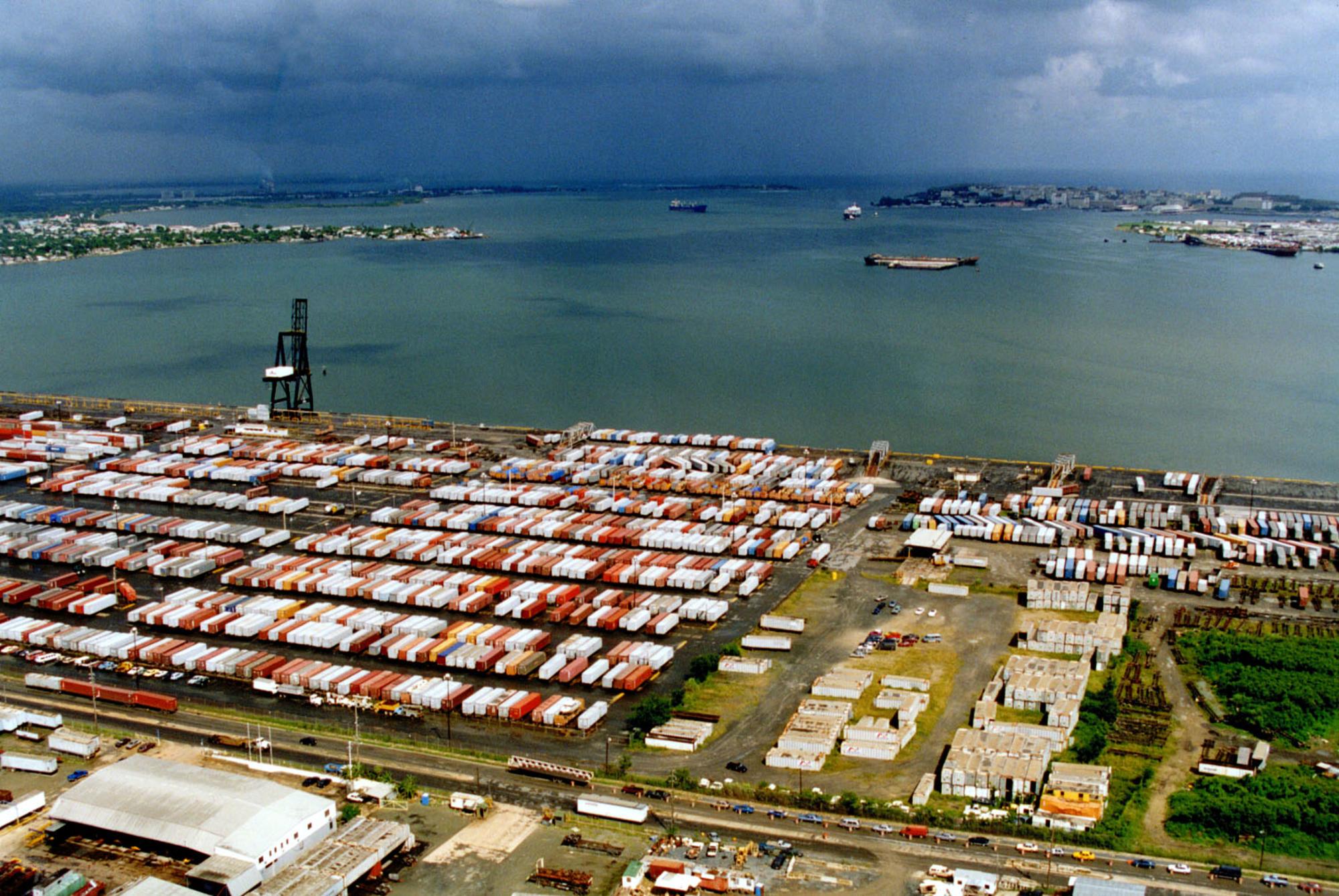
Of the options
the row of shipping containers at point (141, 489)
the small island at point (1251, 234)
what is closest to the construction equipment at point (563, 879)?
the row of shipping containers at point (141, 489)

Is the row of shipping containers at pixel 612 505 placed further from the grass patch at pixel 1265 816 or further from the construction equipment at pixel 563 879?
the construction equipment at pixel 563 879

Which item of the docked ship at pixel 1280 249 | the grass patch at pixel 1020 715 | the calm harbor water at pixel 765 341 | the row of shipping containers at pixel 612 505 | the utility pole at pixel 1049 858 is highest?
the docked ship at pixel 1280 249

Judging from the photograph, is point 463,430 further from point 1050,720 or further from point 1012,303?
point 1012,303

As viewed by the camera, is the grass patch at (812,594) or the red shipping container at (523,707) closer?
the red shipping container at (523,707)

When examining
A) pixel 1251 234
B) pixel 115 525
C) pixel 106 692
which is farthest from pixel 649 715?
pixel 1251 234

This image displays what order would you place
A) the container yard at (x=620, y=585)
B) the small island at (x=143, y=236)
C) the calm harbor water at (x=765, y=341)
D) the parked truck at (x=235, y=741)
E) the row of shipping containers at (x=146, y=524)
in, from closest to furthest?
the parked truck at (x=235, y=741) → the container yard at (x=620, y=585) → the row of shipping containers at (x=146, y=524) → the calm harbor water at (x=765, y=341) → the small island at (x=143, y=236)

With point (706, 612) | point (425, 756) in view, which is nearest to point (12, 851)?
point (425, 756)

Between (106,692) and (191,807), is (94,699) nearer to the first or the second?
(106,692)
